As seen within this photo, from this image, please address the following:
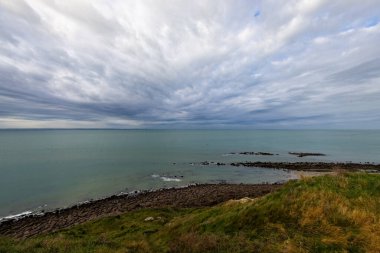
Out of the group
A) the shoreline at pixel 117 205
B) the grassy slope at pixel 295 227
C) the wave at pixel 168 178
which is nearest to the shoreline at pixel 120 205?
the shoreline at pixel 117 205

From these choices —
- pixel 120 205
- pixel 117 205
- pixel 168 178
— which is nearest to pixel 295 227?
pixel 120 205

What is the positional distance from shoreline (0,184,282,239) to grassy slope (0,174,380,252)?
17.4 meters

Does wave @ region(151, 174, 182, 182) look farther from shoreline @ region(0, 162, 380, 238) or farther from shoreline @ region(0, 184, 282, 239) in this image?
shoreline @ region(0, 184, 282, 239)

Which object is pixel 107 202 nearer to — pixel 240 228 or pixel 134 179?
pixel 134 179

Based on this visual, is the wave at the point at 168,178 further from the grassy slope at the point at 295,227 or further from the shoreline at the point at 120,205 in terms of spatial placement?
the grassy slope at the point at 295,227

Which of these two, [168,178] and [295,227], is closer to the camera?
[295,227]

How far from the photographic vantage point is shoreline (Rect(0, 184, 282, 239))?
1034 inches

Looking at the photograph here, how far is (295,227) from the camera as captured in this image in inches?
411

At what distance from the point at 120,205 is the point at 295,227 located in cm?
2879

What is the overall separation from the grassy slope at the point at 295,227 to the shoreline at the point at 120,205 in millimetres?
17410

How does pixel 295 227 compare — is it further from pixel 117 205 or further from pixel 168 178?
pixel 168 178

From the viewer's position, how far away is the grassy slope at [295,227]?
8.96 meters

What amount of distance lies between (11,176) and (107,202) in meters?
33.2

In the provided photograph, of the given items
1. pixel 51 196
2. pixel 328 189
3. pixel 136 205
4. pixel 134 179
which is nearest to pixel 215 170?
pixel 134 179
